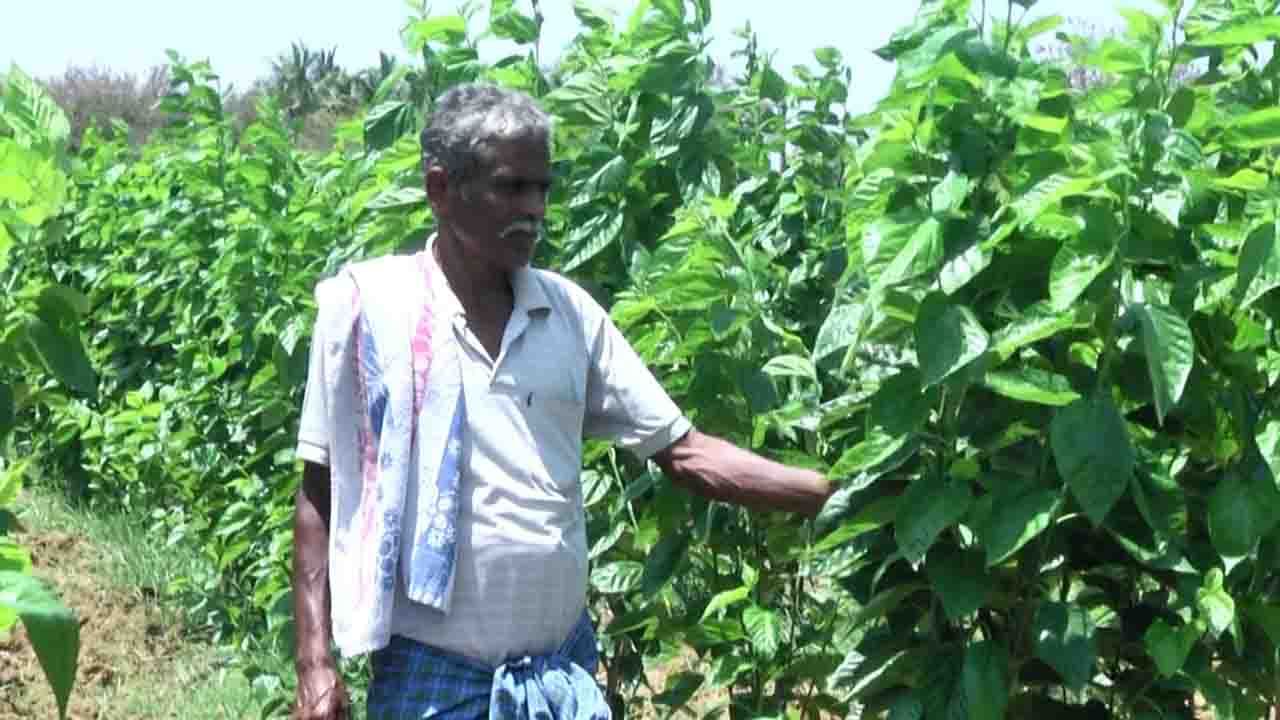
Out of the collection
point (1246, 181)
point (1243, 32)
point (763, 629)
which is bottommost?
point (763, 629)

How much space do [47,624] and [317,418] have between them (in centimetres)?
155

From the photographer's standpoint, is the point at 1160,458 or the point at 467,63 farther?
the point at 467,63

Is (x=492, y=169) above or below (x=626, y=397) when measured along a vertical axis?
above

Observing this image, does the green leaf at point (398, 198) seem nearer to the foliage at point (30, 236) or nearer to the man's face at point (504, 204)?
the man's face at point (504, 204)

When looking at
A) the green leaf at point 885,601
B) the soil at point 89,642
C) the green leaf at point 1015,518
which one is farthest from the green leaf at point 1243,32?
the soil at point 89,642

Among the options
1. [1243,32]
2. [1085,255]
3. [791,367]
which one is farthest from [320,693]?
[1243,32]

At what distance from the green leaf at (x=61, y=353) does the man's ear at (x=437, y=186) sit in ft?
3.22

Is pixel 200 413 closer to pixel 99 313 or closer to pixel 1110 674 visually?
pixel 99 313

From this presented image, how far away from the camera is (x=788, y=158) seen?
15.0 feet

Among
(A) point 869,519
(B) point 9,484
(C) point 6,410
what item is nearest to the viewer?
(B) point 9,484

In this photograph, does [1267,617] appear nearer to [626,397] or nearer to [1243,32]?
[1243,32]

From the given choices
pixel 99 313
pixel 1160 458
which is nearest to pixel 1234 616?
pixel 1160 458

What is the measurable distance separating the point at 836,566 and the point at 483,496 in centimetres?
55

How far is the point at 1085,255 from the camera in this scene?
9.58ft
